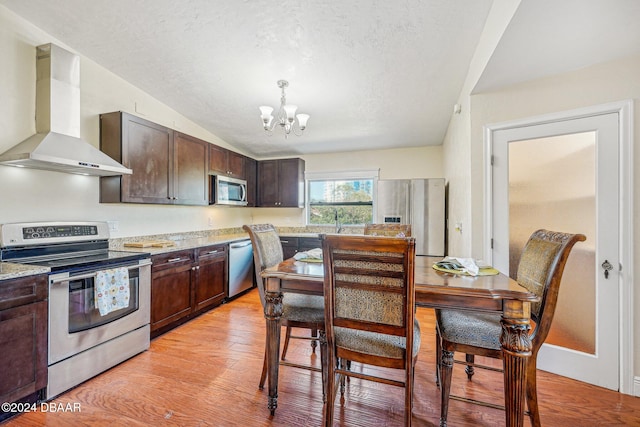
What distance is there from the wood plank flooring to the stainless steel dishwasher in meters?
1.40

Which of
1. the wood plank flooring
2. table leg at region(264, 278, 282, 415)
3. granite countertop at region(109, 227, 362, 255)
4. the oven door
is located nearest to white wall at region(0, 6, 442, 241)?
granite countertop at region(109, 227, 362, 255)

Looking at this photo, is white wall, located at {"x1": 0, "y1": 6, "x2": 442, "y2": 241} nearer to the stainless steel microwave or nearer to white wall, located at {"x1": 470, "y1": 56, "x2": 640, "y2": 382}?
the stainless steel microwave

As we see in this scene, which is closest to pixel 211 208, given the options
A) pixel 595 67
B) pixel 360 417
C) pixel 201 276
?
pixel 201 276

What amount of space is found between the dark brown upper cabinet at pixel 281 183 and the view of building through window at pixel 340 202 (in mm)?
299

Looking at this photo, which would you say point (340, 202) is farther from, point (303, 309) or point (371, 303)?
point (371, 303)

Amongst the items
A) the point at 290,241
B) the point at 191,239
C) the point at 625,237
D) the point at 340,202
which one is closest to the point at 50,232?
the point at 191,239

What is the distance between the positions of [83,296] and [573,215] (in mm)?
3707

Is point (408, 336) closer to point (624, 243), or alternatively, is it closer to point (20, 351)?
point (624, 243)

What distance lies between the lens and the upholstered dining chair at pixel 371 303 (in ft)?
4.14

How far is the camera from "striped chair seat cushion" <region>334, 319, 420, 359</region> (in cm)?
138

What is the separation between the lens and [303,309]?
1841 millimetres

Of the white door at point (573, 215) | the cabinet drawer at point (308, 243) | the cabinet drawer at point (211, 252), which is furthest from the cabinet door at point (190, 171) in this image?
the white door at point (573, 215)

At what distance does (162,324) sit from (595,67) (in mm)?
4199

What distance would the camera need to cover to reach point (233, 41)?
2467mm
